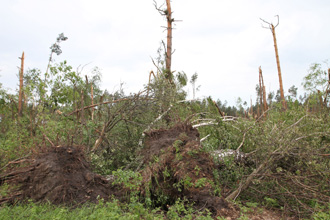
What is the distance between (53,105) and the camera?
905cm

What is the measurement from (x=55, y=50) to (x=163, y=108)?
15625 millimetres

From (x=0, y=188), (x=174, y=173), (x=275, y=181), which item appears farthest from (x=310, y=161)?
(x=0, y=188)

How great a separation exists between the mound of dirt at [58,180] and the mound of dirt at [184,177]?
87 cm

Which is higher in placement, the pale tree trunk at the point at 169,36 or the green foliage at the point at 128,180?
the pale tree trunk at the point at 169,36

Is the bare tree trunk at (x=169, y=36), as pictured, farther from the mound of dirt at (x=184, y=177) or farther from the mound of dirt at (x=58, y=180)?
the mound of dirt at (x=58, y=180)

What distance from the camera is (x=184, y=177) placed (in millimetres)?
4410

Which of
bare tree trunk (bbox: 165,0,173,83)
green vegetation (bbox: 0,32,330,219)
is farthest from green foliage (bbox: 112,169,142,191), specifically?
bare tree trunk (bbox: 165,0,173,83)

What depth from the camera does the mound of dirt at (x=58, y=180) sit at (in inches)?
173

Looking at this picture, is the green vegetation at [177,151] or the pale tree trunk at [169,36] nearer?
the green vegetation at [177,151]

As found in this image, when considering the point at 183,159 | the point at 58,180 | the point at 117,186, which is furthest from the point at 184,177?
the point at 58,180

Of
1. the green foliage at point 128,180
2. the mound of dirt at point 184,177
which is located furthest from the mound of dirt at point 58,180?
the mound of dirt at point 184,177

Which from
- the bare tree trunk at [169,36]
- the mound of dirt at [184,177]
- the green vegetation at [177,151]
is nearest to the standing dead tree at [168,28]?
the bare tree trunk at [169,36]

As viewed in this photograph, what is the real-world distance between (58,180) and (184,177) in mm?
2057

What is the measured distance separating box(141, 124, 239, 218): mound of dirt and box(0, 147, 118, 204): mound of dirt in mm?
869
